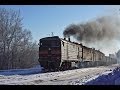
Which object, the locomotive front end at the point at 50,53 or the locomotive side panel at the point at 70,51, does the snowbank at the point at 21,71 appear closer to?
the locomotive front end at the point at 50,53

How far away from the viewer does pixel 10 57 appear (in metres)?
16.3

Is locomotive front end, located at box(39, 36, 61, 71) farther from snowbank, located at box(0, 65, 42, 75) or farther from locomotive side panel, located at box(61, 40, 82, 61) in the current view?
snowbank, located at box(0, 65, 42, 75)

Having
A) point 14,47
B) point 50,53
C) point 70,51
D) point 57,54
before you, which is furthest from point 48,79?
point 70,51

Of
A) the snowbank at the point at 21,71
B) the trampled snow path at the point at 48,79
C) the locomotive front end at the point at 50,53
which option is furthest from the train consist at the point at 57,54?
the trampled snow path at the point at 48,79

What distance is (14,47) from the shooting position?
16.1 m

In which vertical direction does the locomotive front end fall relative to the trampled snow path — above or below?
above

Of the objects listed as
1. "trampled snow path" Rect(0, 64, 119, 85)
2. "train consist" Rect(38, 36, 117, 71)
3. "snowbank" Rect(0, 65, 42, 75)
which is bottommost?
"trampled snow path" Rect(0, 64, 119, 85)

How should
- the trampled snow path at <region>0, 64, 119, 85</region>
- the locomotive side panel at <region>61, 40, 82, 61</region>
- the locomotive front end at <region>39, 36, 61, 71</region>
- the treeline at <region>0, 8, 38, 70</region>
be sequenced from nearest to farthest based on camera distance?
the trampled snow path at <region>0, 64, 119, 85</region>
the treeline at <region>0, 8, 38, 70</region>
the locomotive front end at <region>39, 36, 61, 71</region>
the locomotive side panel at <region>61, 40, 82, 61</region>

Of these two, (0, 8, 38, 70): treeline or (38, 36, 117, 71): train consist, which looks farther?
(38, 36, 117, 71): train consist

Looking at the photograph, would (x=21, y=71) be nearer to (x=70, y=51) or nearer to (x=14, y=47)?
(x=14, y=47)

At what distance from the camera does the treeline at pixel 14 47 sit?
14.1 meters

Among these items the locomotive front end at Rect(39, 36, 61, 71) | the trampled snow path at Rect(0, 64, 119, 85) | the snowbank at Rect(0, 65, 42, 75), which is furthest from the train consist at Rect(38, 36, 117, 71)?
the trampled snow path at Rect(0, 64, 119, 85)

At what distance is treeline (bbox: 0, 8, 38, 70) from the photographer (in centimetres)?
1406
